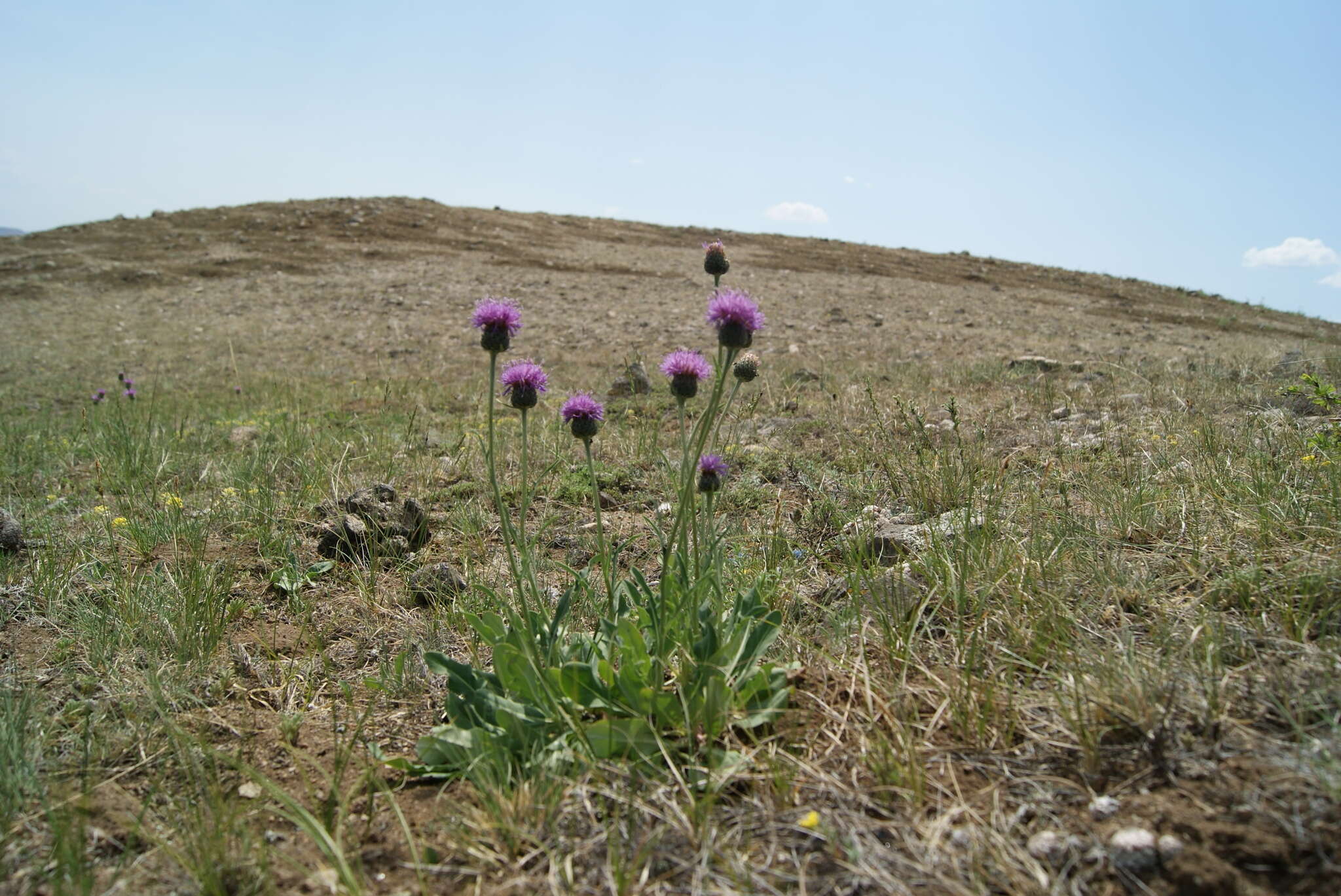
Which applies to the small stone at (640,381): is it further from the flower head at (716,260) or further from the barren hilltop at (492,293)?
the flower head at (716,260)

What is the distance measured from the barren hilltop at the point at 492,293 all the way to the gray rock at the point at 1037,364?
1.80 ft

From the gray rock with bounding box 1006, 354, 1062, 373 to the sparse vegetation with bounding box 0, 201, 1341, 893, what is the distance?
1668 mm

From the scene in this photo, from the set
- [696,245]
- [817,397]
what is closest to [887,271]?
[696,245]

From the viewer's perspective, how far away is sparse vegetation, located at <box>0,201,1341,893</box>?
147 centimetres

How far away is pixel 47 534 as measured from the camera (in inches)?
131

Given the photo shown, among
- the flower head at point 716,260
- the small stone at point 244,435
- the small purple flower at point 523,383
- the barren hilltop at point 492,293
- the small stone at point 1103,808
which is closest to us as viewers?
the small stone at point 1103,808

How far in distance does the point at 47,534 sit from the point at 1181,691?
4.32 metres

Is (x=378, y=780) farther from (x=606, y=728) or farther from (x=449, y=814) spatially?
(x=606, y=728)

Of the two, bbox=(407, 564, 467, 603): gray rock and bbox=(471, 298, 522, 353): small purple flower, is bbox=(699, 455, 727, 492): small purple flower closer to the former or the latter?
bbox=(471, 298, 522, 353): small purple flower

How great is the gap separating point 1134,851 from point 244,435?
5890 mm

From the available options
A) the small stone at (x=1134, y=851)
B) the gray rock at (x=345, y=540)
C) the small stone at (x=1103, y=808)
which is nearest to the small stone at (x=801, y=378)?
the gray rock at (x=345, y=540)

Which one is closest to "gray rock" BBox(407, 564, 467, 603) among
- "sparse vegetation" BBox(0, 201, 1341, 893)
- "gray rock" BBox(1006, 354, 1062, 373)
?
"sparse vegetation" BBox(0, 201, 1341, 893)

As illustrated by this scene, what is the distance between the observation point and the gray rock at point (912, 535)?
2641 mm

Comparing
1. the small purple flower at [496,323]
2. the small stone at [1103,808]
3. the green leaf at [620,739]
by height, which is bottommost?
the green leaf at [620,739]
